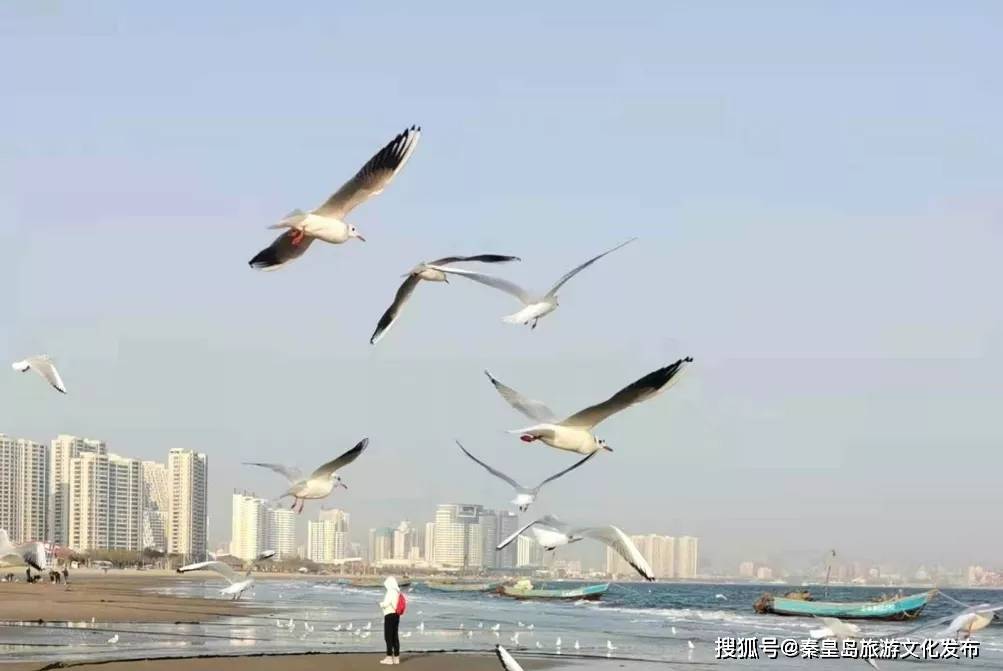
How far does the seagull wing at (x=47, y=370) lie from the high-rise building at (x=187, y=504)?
16047 cm

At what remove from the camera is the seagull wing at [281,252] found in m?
13.2

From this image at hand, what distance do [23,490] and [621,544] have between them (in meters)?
152

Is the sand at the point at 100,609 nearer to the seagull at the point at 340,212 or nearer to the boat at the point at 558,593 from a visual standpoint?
the seagull at the point at 340,212

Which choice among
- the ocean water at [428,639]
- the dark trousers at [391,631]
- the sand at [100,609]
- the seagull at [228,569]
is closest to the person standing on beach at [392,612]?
the dark trousers at [391,631]

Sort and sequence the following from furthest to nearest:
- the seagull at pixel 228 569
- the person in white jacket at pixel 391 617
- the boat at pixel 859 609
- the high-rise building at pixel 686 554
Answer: the high-rise building at pixel 686 554 < the boat at pixel 859 609 < the seagull at pixel 228 569 < the person in white jacket at pixel 391 617

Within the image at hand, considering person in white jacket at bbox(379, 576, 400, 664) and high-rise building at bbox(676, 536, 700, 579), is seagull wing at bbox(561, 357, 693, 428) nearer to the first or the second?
person in white jacket at bbox(379, 576, 400, 664)

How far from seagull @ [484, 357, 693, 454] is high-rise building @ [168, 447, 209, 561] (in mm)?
168612

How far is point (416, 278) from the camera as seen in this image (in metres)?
14.0

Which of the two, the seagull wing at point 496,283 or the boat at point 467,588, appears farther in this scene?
the boat at point 467,588

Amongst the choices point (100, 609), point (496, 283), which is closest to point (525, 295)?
point (496, 283)

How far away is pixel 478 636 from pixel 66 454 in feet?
490

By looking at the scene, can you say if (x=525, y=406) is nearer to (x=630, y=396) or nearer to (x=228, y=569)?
(x=630, y=396)

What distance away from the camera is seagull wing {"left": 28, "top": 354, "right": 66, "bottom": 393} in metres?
19.1

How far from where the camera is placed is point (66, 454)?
168 metres
